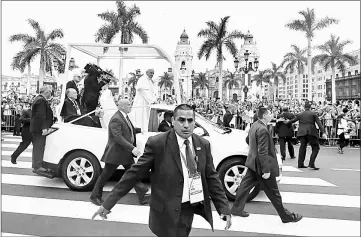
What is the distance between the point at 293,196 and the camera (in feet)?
20.4

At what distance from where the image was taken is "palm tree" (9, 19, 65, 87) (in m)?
34.4

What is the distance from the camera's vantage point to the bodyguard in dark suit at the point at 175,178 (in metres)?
2.71

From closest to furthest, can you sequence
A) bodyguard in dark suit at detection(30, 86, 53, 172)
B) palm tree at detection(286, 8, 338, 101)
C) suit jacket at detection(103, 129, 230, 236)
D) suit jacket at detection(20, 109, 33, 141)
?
suit jacket at detection(103, 129, 230, 236) → bodyguard in dark suit at detection(30, 86, 53, 172) → suit jacket at detection(20, 109, 33, 141) → palm tree at detection(286, 8, 338, 101)

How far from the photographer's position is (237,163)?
5.65 metres

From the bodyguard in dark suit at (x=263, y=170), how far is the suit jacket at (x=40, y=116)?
158 inches

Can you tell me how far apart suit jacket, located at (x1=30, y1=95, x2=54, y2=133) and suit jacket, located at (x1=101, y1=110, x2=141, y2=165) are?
2253 millimetres

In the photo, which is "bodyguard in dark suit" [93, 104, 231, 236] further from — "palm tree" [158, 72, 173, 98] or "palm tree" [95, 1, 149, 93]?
"palm tree" [95, 1, 149, 93]

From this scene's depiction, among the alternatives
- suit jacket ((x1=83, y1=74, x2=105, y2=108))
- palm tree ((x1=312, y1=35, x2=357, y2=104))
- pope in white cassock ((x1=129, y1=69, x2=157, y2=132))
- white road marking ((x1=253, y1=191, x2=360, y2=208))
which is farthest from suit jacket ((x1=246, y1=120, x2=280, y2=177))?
palm tree ((x1=312, y1=35, x2=357, y2=104))

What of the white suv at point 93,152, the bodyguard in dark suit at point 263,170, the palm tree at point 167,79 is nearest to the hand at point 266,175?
the bodyguard in dark suit at point 263,170

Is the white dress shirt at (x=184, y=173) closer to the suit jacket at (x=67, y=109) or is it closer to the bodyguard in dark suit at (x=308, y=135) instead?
the suit jacket at (x=67, y=109)

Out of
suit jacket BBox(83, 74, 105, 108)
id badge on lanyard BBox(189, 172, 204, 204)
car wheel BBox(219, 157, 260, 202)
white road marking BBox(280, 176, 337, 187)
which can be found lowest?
white road marking BBox(280, 176, 337, 187)

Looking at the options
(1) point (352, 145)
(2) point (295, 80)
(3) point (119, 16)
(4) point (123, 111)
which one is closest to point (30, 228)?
(4) point (123, 111)

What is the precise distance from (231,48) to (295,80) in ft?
571

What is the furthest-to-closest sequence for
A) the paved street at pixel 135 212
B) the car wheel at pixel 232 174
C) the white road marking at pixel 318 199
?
the white road marking at pixel 318 199
the car wheel at pixel 232 174
the paved street at pixel 135 212
